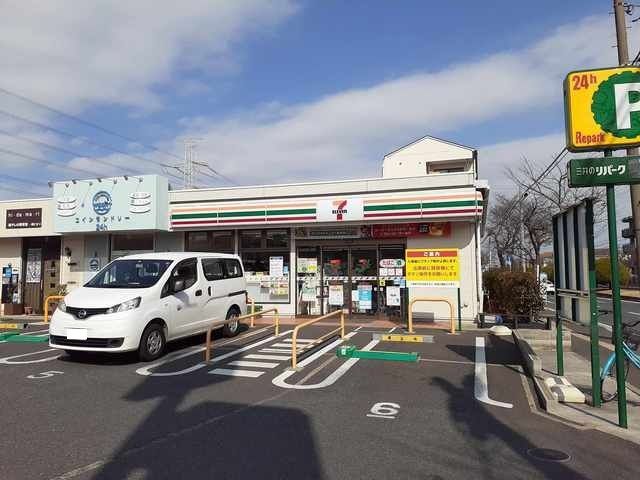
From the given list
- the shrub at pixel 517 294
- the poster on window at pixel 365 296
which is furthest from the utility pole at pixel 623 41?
the poster on window at pixel 365 296

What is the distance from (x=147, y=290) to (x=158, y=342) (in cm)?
97

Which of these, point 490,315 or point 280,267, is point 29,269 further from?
point 490,315

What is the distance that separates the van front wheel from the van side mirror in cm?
75

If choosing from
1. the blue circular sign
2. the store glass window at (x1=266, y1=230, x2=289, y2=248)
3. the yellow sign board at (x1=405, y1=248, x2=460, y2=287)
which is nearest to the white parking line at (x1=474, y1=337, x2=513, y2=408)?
the yellow sign board at (x1=405, y1=248, x2=460, y2=287)

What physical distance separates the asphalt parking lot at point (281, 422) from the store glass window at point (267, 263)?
6990 millimetres

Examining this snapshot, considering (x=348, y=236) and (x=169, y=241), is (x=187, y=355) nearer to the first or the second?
(x=348, y=236)

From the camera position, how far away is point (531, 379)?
7.11m

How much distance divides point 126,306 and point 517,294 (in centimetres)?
1035

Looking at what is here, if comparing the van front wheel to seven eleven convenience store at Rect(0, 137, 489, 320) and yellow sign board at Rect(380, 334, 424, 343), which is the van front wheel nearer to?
yellow sign board at Rect(380, 334, 424, 343)

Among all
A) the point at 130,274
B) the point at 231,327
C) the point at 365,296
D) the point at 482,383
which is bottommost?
the point at 482,383

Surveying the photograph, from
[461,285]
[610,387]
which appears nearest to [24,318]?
[461,285]

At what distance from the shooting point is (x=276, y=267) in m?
15.6

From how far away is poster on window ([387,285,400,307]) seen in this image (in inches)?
567

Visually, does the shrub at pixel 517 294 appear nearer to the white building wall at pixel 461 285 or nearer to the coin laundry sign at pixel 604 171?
the white building wall at pixel 461 285
